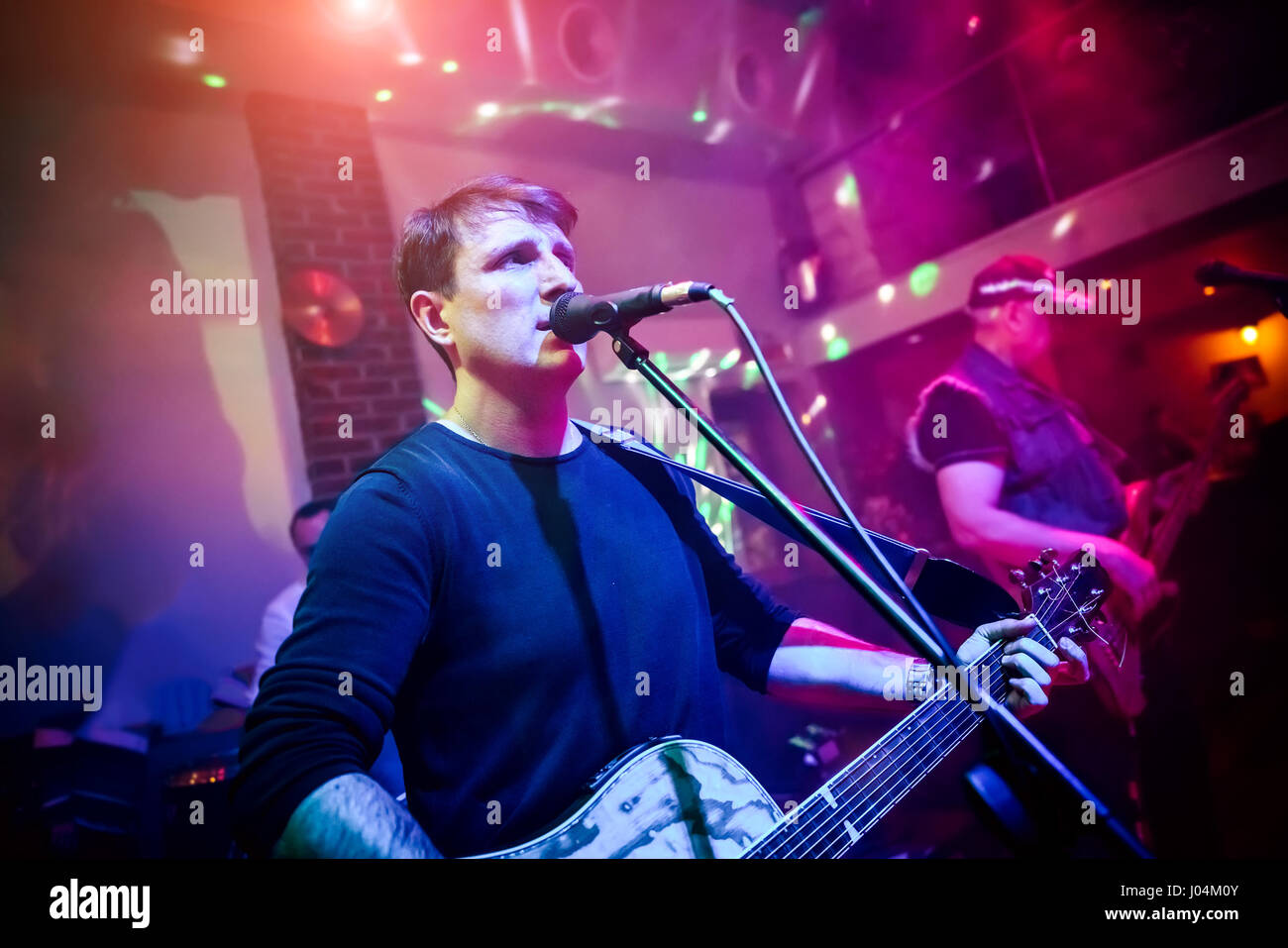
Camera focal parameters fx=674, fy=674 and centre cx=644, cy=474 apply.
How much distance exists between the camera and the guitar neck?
1.25 metres

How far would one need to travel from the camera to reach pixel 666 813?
1.26 m

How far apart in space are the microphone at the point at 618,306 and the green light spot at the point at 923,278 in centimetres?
378

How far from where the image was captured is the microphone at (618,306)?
1.12 m

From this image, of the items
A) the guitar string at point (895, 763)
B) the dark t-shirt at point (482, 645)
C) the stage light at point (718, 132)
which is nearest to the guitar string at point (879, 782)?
the guitar string at point (895, 763)

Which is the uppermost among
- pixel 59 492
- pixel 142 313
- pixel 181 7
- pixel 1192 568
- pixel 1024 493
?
pixel 181 7

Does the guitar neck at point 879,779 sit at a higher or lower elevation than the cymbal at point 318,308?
lower

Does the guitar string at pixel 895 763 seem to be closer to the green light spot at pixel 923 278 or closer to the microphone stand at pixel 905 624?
the microphone stand at pixel 905 624

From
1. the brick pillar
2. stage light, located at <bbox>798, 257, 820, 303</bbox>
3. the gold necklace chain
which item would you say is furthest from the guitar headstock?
stage light, located at <bbox>798, 257, 820, 303</bbox>

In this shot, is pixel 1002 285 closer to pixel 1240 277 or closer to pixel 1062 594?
pixel 1240 277

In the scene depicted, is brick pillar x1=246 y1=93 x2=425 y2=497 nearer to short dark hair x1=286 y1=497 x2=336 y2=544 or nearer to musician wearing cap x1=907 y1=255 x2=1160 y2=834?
short dark hair x1=286 y1=497 x2=336 y2=544

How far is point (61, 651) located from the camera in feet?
9.01

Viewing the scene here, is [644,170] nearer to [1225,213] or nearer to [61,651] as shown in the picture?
[1225,213]
